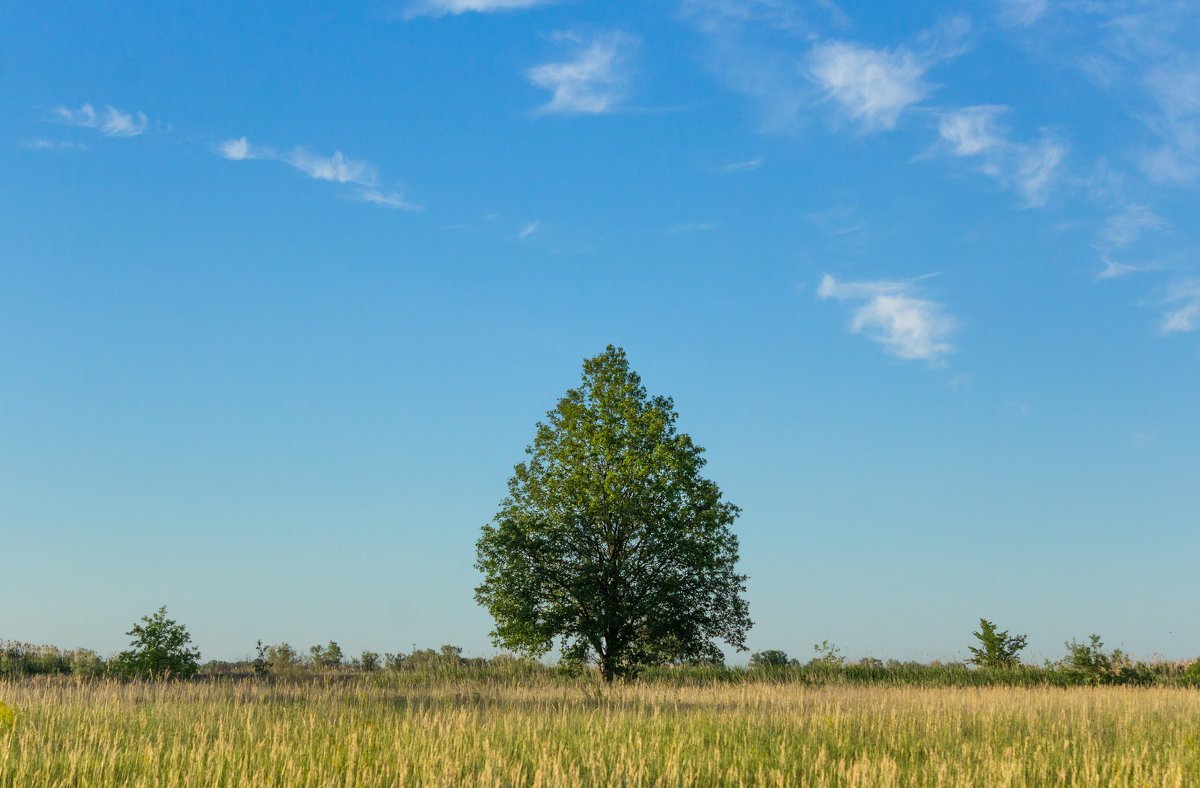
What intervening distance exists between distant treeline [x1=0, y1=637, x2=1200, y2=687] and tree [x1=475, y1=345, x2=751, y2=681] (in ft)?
9.26

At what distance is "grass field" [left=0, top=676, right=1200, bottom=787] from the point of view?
403 inches

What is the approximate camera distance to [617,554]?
2945cm

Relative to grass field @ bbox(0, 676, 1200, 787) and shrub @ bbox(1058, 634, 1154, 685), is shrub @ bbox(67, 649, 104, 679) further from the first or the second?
shrub @ bbox(1058, 634, 1154, 685)

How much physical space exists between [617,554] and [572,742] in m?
16.5

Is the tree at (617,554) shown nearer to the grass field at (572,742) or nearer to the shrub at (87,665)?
the grass field at (572,742)

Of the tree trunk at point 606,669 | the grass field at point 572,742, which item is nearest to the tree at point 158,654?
the grass field at point 572,742

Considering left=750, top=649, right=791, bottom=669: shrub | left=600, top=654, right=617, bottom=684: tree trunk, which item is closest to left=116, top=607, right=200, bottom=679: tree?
left=600, top=654, right=617, bottom=684: tree trunk

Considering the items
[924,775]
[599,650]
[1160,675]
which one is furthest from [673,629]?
[1160,675]

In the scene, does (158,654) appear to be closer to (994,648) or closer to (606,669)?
(606,669)

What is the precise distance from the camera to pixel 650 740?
12.6m

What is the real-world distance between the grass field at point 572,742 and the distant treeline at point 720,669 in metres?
12.4

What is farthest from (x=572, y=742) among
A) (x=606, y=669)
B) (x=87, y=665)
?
(x=87, y=665)

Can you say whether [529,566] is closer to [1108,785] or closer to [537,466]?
[537,466]

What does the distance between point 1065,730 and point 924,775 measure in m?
7.02
